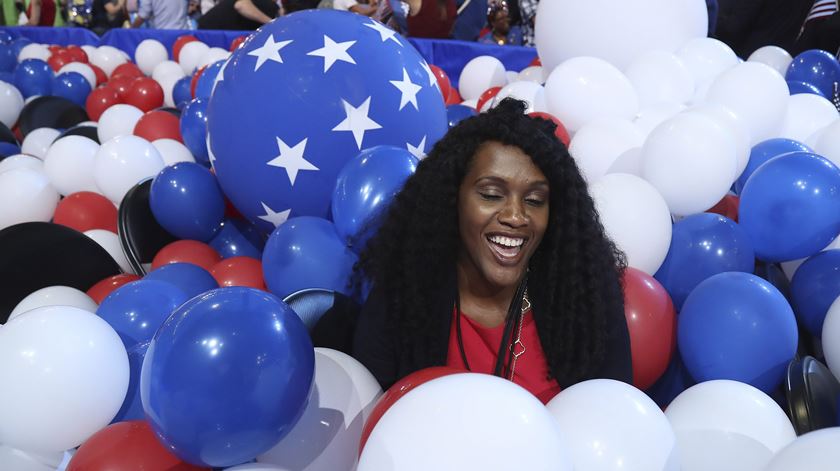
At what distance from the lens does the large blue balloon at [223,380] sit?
139 cm

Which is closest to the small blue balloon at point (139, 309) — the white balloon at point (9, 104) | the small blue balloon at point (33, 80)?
the white balloon at point (9, 104)

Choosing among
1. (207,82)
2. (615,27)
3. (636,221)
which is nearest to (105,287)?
(207,82)

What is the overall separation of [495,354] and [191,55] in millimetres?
5286

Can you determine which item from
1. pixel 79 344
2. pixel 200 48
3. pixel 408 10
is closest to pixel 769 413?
pixel 79 344

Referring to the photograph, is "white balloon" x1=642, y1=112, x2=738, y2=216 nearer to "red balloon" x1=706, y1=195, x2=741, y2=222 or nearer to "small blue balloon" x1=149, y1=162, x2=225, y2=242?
"red balloon" x1=706, y1=195, x2=741, y2=222

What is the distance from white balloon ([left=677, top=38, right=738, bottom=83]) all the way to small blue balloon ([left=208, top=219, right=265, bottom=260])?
8.11ft

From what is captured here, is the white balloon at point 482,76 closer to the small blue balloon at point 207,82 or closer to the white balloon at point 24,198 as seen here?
the small blue balloon at point 207,82

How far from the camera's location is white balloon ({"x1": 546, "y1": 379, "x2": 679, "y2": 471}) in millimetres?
1420

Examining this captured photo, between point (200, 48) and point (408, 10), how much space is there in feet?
6.51

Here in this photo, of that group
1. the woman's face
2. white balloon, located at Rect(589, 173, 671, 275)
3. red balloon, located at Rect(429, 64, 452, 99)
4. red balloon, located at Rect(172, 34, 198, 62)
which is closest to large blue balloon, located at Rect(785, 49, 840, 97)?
red balloon, located at Rect(429, 64, 452, 99)

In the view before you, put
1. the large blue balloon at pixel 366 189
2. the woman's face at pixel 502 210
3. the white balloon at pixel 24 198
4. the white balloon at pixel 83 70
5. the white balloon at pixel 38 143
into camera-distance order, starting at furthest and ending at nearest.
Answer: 1. the white balloon at pixel 83 70
2. the white balloon at pixel 38 143
3. the white balloon at pixel 24 198
4. the large blue balloon at pixel 366 189
5. the woman's face at pixel 502 210

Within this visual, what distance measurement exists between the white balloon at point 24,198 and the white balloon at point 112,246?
16.2 inches

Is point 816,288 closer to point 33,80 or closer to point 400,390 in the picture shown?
point 400,390

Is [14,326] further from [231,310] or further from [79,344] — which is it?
[231,310]
